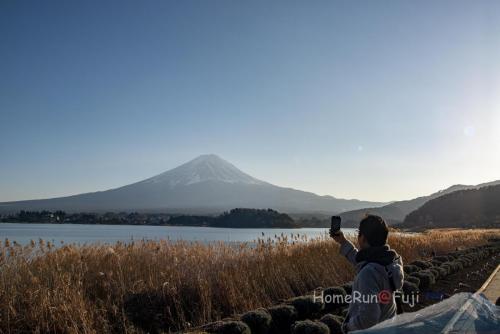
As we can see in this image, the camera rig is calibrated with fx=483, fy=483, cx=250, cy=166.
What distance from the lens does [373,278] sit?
9.07 feet

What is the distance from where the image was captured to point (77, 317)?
16.6 ft

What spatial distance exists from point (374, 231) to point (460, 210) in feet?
322

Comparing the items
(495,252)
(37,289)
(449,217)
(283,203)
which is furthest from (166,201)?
(37,289)

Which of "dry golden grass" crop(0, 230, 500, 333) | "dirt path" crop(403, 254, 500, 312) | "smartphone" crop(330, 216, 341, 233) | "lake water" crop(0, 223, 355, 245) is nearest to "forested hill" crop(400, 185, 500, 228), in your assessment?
"lake water" crop(0, 223, 355, 245)

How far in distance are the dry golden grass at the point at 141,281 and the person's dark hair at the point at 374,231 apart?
302cm

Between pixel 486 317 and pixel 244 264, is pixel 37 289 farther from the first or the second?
pixel 486 317

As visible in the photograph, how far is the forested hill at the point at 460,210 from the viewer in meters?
85.4

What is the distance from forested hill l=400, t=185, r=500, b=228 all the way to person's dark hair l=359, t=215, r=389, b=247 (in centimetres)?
8471

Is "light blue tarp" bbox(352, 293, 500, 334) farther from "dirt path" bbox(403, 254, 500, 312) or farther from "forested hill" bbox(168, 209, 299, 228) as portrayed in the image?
"forested hill" bbox(168, 209, 299, 228)

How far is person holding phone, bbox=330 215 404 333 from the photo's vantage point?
274 centimetres

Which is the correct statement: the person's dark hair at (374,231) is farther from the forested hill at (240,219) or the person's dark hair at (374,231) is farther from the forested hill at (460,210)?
the forested hill at (240,219)

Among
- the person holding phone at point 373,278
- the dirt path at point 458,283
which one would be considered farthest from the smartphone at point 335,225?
the dirt path at point 458,283

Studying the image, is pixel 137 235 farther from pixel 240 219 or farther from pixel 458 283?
pixel 240 219

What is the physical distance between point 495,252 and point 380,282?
67.3 feet
